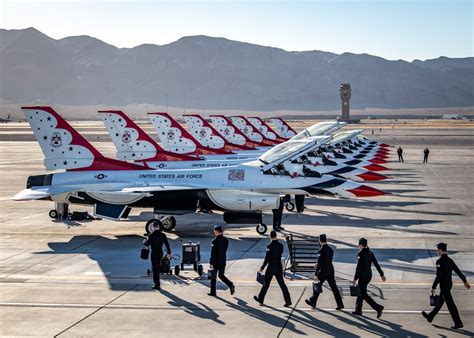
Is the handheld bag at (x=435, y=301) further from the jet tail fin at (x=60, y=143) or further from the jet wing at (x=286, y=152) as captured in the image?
the jet tail fin at (x=60, y=143)

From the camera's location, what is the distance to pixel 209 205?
26.7 metres

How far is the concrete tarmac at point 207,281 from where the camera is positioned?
15.3 metres

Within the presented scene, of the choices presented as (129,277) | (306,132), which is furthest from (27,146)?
(129,277)

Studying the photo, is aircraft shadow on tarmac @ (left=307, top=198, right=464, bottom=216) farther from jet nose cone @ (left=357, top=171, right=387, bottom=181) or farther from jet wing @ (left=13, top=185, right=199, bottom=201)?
jet wing @ (left=13, top=185, right=199, bottom=201)

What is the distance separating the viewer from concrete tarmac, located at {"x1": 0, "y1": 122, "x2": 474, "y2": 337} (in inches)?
604

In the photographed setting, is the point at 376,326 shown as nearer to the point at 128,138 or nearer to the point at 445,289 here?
the point at 445,289

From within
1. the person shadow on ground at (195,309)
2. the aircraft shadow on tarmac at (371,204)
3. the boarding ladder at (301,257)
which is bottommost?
the aircraft shadow on tarmac at (371,204)

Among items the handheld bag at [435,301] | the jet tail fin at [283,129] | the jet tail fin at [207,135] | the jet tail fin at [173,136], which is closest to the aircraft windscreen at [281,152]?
the jet tail fin at [173,136]

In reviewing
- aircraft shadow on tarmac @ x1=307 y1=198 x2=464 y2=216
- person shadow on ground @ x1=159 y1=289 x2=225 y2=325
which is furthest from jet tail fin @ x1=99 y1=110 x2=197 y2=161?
person shadow on ground @ x1=159 y1=289 x2=225 y2=325

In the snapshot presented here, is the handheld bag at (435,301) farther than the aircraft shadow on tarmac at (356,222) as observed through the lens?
No

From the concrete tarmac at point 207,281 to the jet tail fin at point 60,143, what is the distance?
7.42 feet

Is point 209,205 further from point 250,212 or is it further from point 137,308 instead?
point 137,308

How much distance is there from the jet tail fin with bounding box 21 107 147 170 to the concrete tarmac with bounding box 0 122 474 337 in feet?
7.42

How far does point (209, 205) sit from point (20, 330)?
12.1 metres
